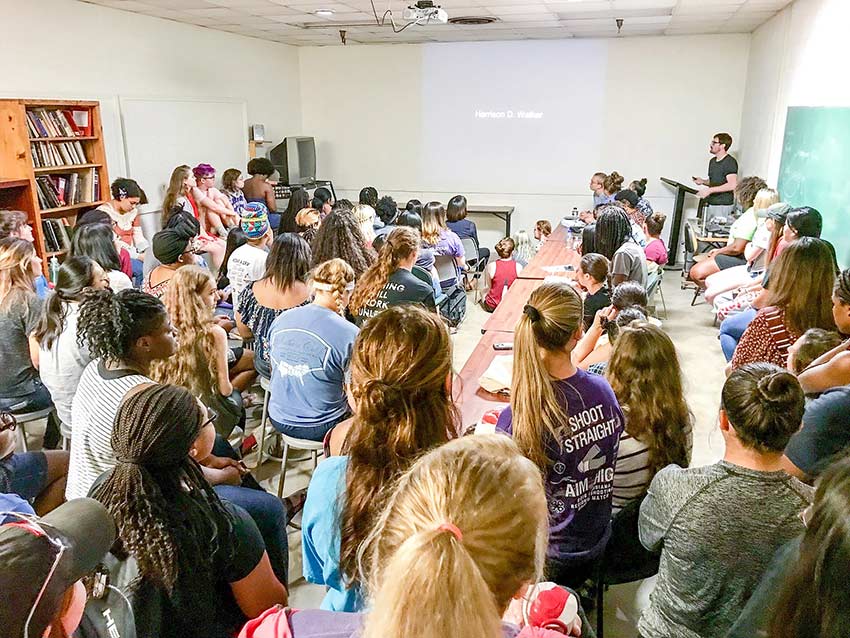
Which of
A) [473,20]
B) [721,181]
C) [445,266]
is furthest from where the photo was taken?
[721,181]

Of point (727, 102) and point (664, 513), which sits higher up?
point (727, 102)

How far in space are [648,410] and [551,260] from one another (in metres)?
3.34

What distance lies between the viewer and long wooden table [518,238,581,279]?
4574mm

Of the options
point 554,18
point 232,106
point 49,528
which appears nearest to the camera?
point 49,528

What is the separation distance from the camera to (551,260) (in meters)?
5.16

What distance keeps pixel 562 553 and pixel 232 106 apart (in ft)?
24.7

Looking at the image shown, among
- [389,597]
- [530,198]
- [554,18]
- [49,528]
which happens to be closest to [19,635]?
[49,528]

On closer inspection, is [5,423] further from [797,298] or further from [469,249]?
[469,249]

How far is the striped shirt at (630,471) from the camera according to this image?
194cm

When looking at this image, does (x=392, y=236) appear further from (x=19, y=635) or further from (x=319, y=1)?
(x=319, y=1)

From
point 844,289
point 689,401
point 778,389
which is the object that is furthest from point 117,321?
point 689,401

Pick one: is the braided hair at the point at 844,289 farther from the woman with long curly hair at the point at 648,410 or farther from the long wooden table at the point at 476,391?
the long wooden table at the point at 476,391

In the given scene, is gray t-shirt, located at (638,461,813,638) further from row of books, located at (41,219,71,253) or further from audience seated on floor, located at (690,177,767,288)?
row of books, located at (41,219,71,253)

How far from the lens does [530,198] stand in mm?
9023
